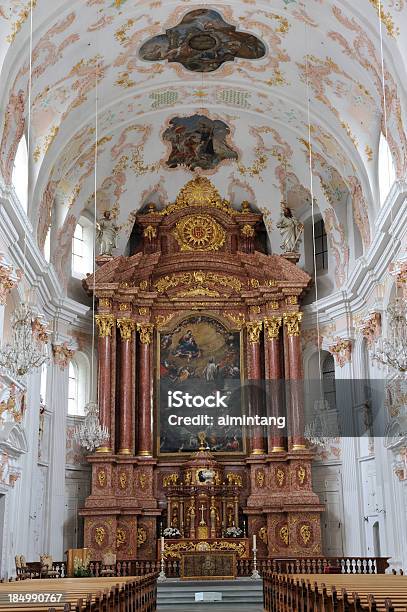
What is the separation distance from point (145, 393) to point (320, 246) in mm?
6863

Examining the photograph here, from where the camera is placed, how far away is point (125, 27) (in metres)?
19.0

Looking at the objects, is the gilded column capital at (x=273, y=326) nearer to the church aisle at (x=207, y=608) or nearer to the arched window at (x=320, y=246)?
the arched window at (x=320, y=246)

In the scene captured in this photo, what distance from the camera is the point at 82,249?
1003 inches

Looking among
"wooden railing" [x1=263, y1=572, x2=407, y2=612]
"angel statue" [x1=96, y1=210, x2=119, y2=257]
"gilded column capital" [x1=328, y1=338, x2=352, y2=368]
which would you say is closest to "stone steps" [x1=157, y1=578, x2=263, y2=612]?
"wooden railing" [x1=263, y1=572, x2=407, y2=612]

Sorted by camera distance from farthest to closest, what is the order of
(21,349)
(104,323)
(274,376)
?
(104,323) < (274,376) < (21,349)

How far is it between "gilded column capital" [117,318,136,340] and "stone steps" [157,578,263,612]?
7.31m

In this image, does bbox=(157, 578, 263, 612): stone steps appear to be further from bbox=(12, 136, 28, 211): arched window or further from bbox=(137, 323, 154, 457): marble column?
bbox=(12, 136, 28, 211): arched window

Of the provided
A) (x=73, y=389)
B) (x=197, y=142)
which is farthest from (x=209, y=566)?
(x=197, y=142)

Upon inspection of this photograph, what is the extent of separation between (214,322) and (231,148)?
5115 mm

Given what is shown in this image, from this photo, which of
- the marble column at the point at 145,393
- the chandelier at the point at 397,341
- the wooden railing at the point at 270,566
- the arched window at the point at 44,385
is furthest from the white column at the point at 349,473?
the chandelier at the point at 397,341

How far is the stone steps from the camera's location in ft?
58.4

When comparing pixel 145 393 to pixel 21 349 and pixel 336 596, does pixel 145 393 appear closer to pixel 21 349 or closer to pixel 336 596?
pixel 21 349

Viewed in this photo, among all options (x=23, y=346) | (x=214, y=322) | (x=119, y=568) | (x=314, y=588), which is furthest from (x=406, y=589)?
(x=214, y=322)

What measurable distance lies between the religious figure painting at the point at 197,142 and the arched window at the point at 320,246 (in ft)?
10.9
